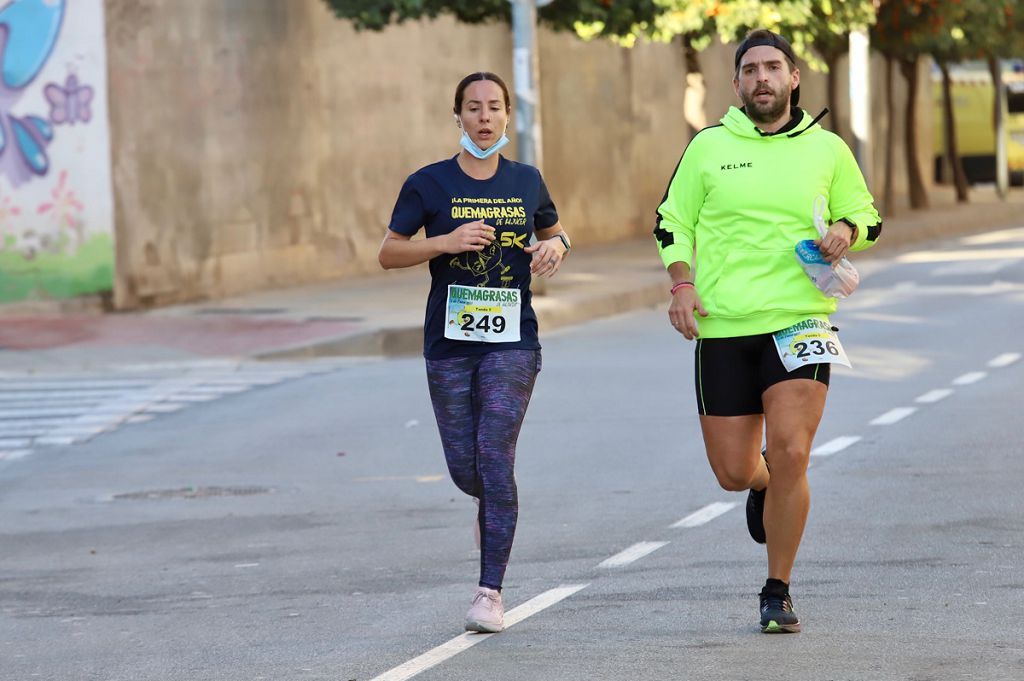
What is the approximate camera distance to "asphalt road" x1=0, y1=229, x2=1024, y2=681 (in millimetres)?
6930

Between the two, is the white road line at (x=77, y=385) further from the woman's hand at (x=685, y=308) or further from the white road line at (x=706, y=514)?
the woman's hand at (x=685, y=308)

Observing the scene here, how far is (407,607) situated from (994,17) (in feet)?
104

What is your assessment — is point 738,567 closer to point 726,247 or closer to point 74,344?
point 726,247

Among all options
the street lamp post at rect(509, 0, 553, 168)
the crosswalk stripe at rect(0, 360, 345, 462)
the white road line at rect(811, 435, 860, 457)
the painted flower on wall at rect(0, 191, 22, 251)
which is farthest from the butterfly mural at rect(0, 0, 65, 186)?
the white road line at rect(811, 435, 860, 457)

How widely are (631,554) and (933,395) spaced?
5.85 metres

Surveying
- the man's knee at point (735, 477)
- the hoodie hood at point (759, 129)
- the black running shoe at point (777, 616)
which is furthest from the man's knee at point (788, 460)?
the hoodie hood at point (759, 129)

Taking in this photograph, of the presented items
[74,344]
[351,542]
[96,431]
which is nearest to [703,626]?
[351,542]

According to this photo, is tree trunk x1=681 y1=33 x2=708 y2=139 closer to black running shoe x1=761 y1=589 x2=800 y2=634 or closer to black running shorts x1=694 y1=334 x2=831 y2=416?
black running shorts x1=694 y1=334 x2=831 y2=416

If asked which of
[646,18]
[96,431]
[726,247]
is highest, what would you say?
[646,18]

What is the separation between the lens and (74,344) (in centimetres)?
1897

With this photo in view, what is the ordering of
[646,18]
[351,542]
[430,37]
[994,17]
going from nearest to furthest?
[351,542], [646,18], [430,37], [994,17]

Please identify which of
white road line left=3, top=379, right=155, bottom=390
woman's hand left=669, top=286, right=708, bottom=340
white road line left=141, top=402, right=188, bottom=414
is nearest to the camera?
woman's hand left=669, top=286, right=708, bottom=340

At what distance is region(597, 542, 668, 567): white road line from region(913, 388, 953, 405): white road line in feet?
17.0

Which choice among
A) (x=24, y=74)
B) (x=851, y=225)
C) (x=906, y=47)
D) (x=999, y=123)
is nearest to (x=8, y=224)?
(x=24, y=74)
